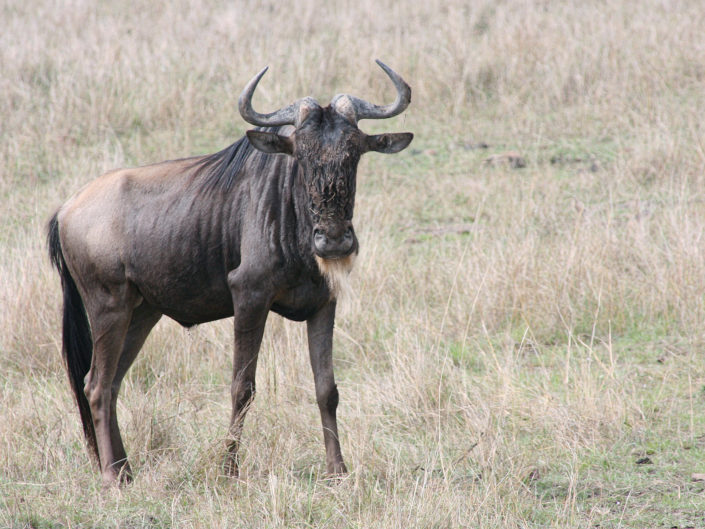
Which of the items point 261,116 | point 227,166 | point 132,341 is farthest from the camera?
point 132,341

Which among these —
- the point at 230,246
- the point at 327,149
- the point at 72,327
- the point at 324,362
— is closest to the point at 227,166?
the point at 230,246

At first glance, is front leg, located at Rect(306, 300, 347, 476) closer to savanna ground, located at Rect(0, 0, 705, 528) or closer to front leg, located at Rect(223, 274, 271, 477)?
savanna ground, located at Rect(0, 0, 705, 528)

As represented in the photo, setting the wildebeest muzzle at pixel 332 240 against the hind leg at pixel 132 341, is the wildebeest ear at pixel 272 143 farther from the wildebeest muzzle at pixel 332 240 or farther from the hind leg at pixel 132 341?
the hind leg at pixel 132 341

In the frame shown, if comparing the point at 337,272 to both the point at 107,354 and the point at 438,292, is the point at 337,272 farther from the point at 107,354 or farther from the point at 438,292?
the point at 438,292

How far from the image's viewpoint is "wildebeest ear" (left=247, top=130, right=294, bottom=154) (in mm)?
4141

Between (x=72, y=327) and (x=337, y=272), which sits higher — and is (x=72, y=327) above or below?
below

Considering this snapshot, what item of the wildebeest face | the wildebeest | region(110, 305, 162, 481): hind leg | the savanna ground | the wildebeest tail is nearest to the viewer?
the wildebeest face

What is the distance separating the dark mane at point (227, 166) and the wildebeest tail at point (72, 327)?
0.91 m

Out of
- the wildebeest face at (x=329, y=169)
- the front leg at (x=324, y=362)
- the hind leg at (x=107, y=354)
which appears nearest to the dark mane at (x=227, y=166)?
the wildebeest face at (x=329, y=169)

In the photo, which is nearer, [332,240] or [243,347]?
[332,240]

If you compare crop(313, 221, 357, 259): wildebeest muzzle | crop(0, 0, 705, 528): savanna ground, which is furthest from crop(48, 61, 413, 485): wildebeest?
crop(0, 0, 705, 528): savanna ground

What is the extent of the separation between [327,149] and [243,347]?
3.41ft

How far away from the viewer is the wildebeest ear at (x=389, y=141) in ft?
13.9

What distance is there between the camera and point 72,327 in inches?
198
